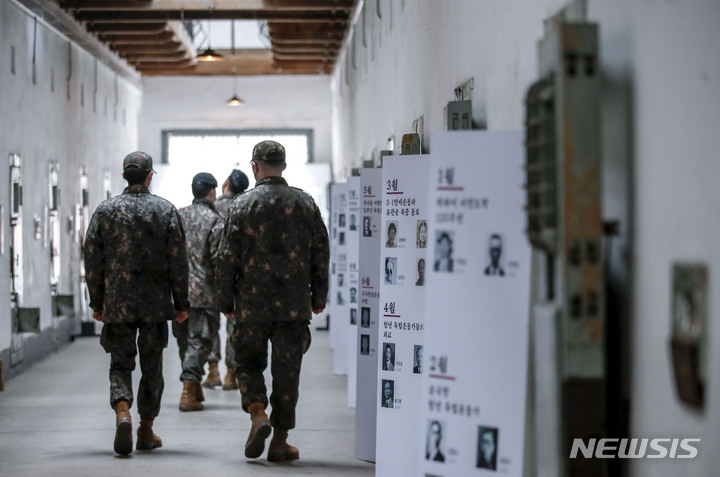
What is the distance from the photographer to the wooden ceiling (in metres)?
12.7

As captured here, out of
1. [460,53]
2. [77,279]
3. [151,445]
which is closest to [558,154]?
[460,53]

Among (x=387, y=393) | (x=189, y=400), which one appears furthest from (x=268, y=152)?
(x=189, y=400)

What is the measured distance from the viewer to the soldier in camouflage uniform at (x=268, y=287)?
552 centimetres

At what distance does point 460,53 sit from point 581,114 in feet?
7.88

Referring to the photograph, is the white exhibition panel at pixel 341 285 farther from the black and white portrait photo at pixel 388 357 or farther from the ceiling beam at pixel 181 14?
the ceiling beam at pixel 181 14

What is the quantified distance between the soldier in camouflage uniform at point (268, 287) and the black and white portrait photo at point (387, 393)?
0.86 m

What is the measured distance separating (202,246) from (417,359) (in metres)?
3.27

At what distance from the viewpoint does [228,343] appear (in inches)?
315

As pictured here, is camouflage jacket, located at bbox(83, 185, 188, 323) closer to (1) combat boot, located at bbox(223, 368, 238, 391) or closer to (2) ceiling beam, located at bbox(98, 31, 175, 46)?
(1) combat boot, located at bbox(223, 368, 238, 391)

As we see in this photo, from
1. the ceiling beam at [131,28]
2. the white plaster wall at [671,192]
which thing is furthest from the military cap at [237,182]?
the ceiling beam at [131,28]

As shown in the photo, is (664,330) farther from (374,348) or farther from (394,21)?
(394,21)

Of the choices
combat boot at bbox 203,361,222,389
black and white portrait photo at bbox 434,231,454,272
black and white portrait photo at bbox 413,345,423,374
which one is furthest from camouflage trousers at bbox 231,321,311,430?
combat boot at bbox 203,361,222,389

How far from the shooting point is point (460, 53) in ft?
15.7

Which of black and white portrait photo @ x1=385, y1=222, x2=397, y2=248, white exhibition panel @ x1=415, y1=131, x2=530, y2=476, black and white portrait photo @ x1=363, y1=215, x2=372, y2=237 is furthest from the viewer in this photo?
black and white portrait photo @ x1=363, y1=215, x2=372, y2=237
